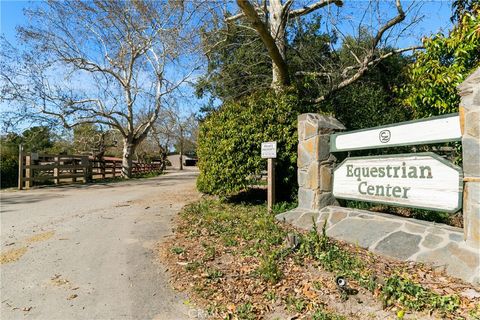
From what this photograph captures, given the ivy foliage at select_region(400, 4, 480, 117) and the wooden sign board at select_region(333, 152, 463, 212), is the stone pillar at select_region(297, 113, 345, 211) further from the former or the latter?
the ivy foliage at select_region(400, 4, 480, 117)

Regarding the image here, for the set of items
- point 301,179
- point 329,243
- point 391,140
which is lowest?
point 329,243

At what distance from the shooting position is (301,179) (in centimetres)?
598

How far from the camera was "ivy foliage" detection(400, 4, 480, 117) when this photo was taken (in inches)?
202

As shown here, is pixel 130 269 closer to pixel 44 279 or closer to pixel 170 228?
pixel 44 279

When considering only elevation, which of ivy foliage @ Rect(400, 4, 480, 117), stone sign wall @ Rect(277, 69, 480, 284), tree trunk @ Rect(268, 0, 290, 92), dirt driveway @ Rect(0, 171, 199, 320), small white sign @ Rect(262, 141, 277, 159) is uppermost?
tree trunk @ Rect(268, 0, 290, 92)

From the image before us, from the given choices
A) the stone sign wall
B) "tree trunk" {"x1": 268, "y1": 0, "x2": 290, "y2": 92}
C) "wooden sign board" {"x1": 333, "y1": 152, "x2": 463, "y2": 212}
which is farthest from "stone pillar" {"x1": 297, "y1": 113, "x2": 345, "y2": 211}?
"tree trunk" {"x1": 268, "y1": 0, "x2": 290, "y2": 92}

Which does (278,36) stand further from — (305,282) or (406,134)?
(305,282)

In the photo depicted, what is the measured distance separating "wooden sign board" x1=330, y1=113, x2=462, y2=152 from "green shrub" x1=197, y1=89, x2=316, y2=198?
1748mm

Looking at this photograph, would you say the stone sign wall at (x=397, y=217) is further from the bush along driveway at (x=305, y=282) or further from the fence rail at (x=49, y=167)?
the fence rail at (x=49, y=167)

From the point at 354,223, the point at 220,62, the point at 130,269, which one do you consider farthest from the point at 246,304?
the point at 220,62

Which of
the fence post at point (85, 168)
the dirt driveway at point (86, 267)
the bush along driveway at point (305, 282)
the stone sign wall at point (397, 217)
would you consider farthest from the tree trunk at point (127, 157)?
the bush along driveway at point (305, 282)

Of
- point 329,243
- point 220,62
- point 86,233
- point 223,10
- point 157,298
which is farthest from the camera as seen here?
point 220,62

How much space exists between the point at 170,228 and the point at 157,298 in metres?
2.70

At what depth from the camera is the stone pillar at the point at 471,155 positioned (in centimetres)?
329
